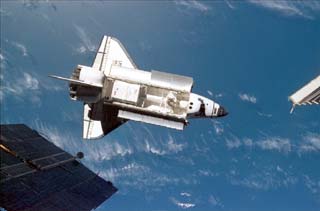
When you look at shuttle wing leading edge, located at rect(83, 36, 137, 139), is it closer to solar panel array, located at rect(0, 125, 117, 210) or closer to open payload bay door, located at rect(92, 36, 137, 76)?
open payload bay door, located at rect(92, 36, 137, 76)

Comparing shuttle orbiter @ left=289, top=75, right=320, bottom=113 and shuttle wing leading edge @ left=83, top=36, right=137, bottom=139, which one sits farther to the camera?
shuttle wing leading edge @ left=83, top=36, right=137, bottom=139

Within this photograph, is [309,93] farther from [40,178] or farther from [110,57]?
[40,178]

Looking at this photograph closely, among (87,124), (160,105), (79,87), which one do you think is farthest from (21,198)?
(160,105)

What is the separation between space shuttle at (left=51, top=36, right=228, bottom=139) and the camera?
45.0m

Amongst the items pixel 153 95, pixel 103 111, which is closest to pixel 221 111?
pixel 153 95

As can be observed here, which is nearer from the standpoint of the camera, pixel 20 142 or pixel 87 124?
pixel 87 124

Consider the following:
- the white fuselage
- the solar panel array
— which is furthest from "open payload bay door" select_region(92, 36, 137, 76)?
the solar panel array

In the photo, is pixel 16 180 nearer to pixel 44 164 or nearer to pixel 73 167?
pixel 44 164

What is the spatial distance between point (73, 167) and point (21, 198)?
75.5 ft

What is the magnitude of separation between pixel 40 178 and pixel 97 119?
17521 millimetres

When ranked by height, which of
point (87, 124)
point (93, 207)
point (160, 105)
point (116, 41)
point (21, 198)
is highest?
point (116, 41)

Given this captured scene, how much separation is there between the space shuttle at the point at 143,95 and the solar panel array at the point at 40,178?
16.0 m

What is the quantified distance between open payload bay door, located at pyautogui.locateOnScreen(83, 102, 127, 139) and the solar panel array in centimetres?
1164

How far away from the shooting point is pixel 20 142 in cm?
6819
